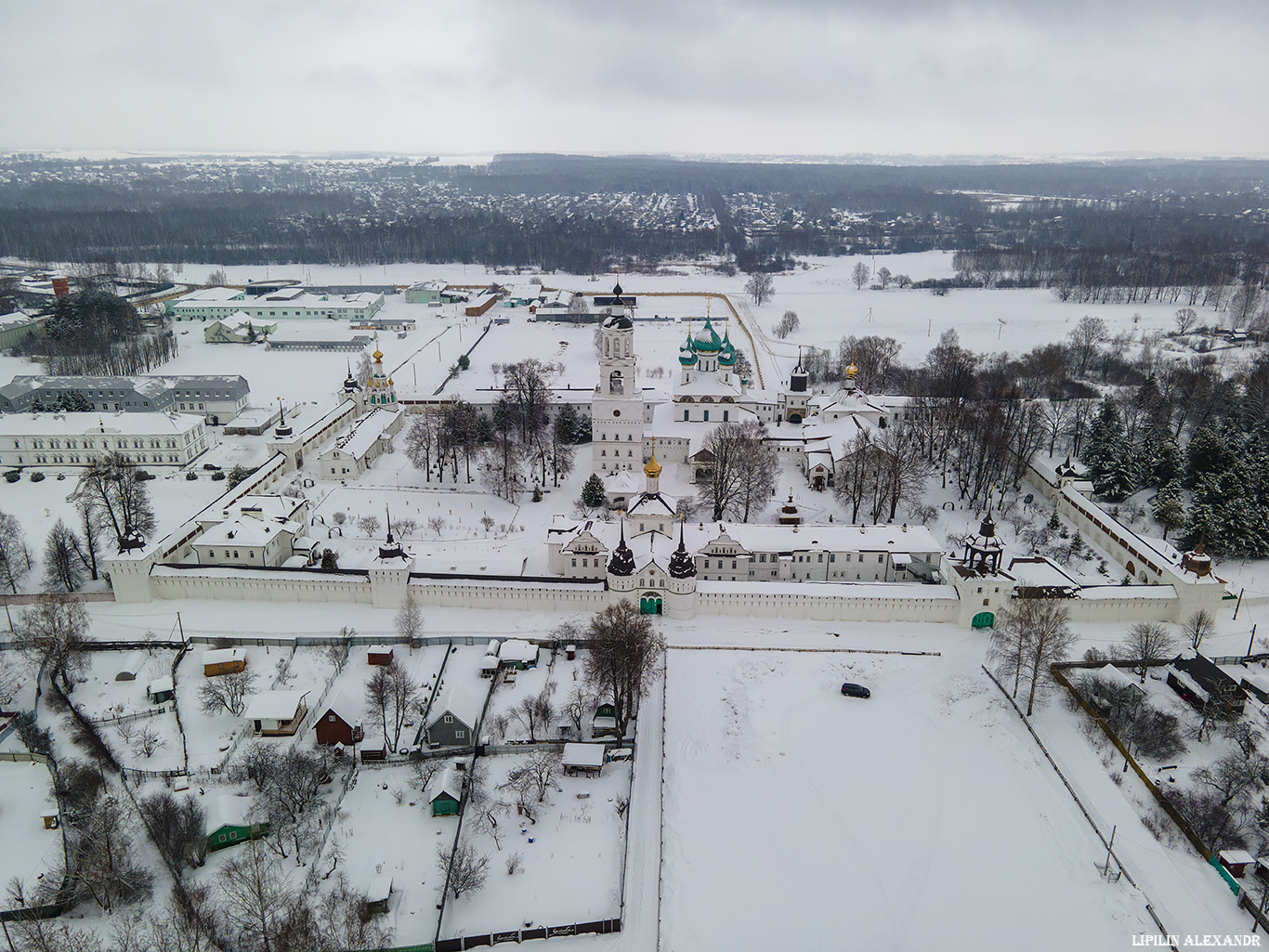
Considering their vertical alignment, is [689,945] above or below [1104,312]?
below

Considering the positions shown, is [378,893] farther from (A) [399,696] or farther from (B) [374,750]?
(A) [399,696]

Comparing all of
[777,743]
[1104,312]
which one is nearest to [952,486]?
[777,743]

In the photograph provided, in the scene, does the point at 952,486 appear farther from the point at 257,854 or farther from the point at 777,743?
the point at 257,854

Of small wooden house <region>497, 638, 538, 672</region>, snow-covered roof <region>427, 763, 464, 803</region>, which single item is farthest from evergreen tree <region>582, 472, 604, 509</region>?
snow-covered roof <region>427, 763, 464, 803</region>

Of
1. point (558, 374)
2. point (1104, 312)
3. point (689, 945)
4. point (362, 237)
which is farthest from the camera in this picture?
point (362, 237)

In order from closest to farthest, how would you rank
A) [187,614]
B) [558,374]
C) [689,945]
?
[689,945] → [187,614] → [558,374]
